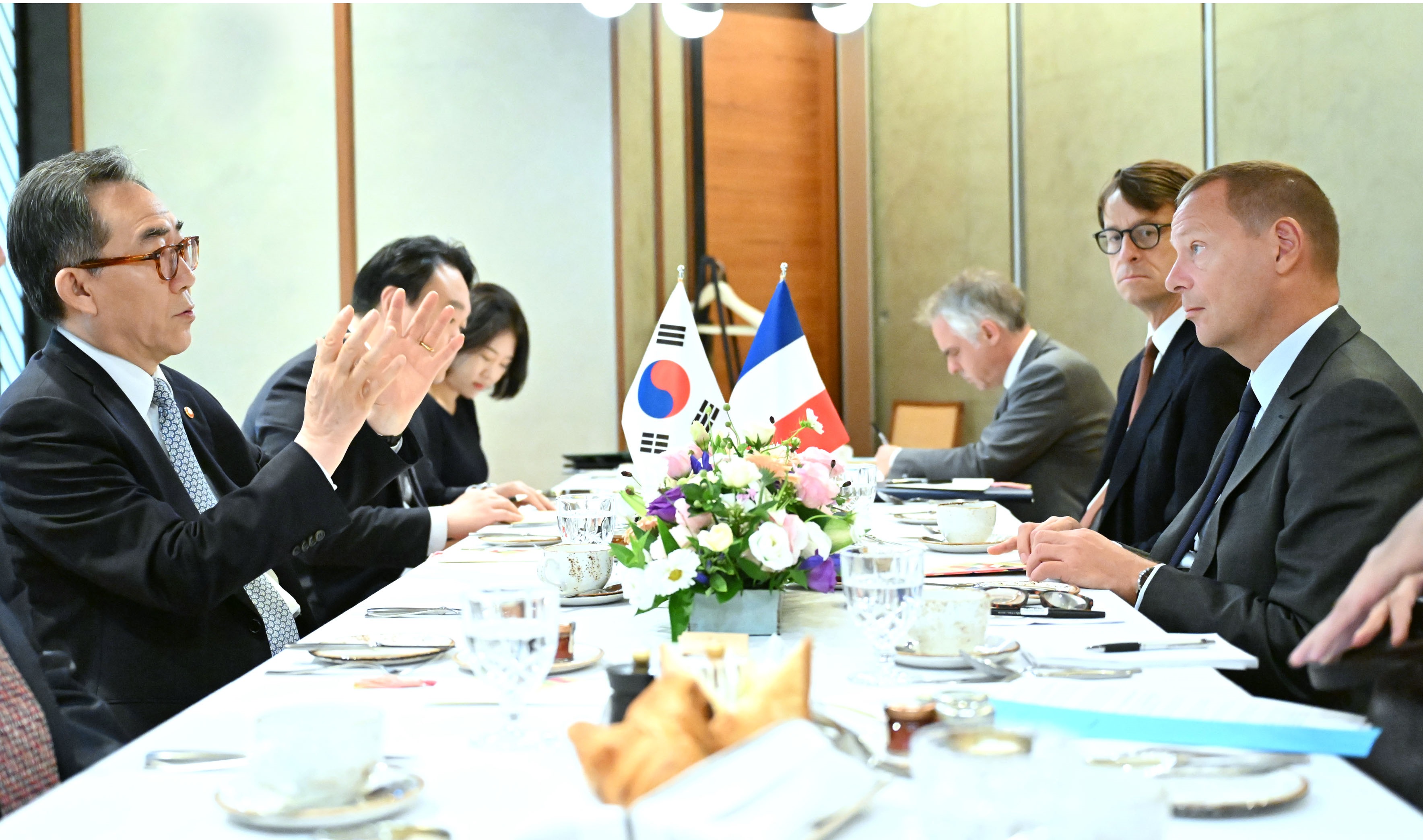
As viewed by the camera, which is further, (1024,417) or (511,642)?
(1024,417)

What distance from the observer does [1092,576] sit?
1848 millimetres

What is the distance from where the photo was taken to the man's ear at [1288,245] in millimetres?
2008

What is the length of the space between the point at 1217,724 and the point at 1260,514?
884 millimetres

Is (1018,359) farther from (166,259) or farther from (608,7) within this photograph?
(166,259)

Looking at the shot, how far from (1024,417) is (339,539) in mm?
2301

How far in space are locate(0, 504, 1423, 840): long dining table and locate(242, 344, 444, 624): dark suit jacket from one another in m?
1.11

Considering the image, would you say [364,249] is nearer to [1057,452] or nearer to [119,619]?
[1057,452]

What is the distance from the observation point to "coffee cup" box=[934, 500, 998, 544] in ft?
7.54

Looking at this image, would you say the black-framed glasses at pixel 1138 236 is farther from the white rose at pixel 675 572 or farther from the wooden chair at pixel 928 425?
the wooden chair at pixel 928 425

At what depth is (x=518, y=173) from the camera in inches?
232

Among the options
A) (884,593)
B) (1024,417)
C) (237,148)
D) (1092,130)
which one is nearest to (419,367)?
(884,593)

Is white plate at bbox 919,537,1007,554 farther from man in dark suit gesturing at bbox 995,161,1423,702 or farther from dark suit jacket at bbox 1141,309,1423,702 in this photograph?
dark suit jacket at bbox 1141,309,1423,702

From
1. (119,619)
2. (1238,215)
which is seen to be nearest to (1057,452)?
(1238,215)

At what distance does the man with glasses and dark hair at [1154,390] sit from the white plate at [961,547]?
0.44m
